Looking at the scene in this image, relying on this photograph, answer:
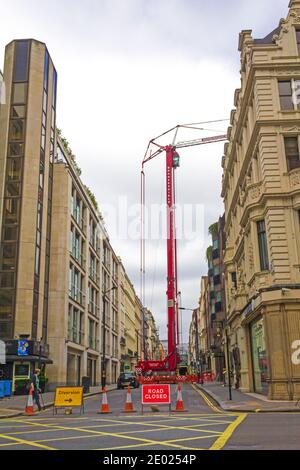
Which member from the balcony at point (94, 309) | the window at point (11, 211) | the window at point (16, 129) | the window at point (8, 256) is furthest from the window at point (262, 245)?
the balcony at point (94, 309)

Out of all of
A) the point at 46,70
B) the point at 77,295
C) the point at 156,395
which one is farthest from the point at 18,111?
the point at 156,395

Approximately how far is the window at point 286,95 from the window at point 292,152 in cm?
189

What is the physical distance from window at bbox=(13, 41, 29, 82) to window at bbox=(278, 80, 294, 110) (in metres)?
23.0

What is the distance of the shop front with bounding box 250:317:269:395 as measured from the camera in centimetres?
2450

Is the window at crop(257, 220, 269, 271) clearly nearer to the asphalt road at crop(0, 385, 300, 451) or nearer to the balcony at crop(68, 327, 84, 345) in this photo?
the asphalt road at crop(0, 385, 300, 451)

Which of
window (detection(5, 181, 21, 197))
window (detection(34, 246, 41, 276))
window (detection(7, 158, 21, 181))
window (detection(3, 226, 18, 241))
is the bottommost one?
window (detection(34, 246, 41, 276))

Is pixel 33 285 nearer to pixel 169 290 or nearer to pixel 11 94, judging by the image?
pixel 169 290

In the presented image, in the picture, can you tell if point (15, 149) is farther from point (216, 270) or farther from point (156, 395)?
point (216, 270)

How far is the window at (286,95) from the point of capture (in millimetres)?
26094

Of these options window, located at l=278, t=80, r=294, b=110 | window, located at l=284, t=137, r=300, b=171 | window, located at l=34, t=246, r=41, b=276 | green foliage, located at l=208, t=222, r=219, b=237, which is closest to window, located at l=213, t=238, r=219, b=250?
green foliage, located at l=208, t=222, r=219, b=237

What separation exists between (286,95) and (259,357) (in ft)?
47.4

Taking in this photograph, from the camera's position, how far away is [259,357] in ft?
88.2

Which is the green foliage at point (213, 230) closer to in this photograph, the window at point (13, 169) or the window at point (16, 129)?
the window at point (16, 129)

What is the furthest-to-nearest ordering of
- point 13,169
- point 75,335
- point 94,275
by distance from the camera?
point 94,275 < point 75,335 < point 13,169
